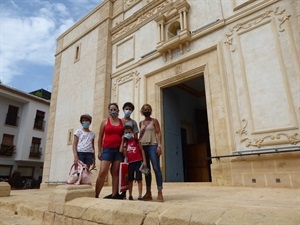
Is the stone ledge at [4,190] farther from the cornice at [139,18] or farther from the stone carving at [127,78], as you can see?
the cornice at [139,18]

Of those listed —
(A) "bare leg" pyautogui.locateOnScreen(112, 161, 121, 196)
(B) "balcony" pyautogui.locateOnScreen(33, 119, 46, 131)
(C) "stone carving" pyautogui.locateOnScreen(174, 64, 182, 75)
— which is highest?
(B) "balcony" pyautogui.locateOnScreen(33, 119, 46, 131)

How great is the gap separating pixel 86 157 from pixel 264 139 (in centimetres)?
417

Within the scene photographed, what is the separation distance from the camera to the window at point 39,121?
23141mm

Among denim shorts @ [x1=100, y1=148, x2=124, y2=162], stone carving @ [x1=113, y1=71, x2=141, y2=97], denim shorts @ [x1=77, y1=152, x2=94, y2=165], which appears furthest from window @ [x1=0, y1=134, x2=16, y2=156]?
denim shorts @ [x1=100, y1=148, x2=124, y2=162]

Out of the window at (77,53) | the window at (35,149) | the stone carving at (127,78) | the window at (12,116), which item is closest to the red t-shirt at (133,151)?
the stone carving at (127,78)

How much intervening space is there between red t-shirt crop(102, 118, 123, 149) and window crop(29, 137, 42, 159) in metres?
21.9

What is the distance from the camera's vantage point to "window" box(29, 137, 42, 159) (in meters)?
22.0

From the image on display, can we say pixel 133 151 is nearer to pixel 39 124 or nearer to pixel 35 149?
pixel 35 149

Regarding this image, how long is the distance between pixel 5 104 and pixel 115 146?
22.3 m

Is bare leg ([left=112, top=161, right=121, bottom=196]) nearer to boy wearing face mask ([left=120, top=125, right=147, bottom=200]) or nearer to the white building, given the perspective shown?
boy wearing face mask ([left=120, top=125, right=147, bottom=200])

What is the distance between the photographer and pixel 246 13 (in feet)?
21.0

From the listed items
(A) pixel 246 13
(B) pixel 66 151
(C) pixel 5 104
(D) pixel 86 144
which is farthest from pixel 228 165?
(C) pixel 5 104

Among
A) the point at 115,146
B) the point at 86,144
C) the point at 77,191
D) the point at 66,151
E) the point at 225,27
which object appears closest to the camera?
the point at 77,191

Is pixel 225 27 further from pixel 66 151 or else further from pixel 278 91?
pixel 66 151
